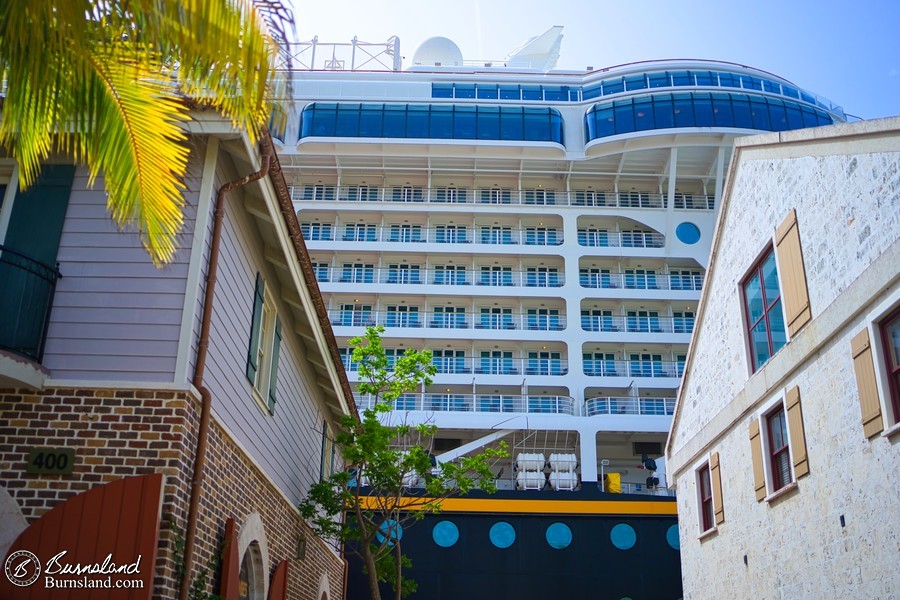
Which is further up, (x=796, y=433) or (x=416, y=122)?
(x=416, y=122)

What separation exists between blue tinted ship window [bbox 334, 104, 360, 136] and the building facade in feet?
0.33

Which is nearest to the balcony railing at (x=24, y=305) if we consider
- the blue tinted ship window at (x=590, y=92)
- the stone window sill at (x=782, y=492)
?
the stone window sill at (x=782, y=492)

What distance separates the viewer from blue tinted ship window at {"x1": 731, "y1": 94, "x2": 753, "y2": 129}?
39250mm

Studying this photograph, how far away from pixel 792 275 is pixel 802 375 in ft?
4.56

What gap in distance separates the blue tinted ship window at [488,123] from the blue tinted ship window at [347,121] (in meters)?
5.56

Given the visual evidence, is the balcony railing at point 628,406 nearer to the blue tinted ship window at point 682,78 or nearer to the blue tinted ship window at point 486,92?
the blue tinted ship window at point 682,78

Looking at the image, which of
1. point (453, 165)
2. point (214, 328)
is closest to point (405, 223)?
point (453, 165)

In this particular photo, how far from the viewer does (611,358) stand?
37.9m

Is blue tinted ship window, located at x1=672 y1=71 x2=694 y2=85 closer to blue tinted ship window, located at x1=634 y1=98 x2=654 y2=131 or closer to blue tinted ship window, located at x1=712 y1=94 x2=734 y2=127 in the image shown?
blue tinted ship window, located at x1=712 y1=94 x2=734 y2=127

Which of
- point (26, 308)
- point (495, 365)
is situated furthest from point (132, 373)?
point (495, 365)

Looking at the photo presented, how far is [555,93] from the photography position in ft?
142

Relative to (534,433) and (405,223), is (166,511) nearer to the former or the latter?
(534,433)

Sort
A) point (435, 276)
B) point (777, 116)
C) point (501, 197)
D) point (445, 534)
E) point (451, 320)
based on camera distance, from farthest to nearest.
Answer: point (501, 197)
point (777, 116)
point (435, 276)
point (451, 320)
point (445, 534)

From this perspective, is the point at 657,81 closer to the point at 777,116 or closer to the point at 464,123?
the point at 777,116
